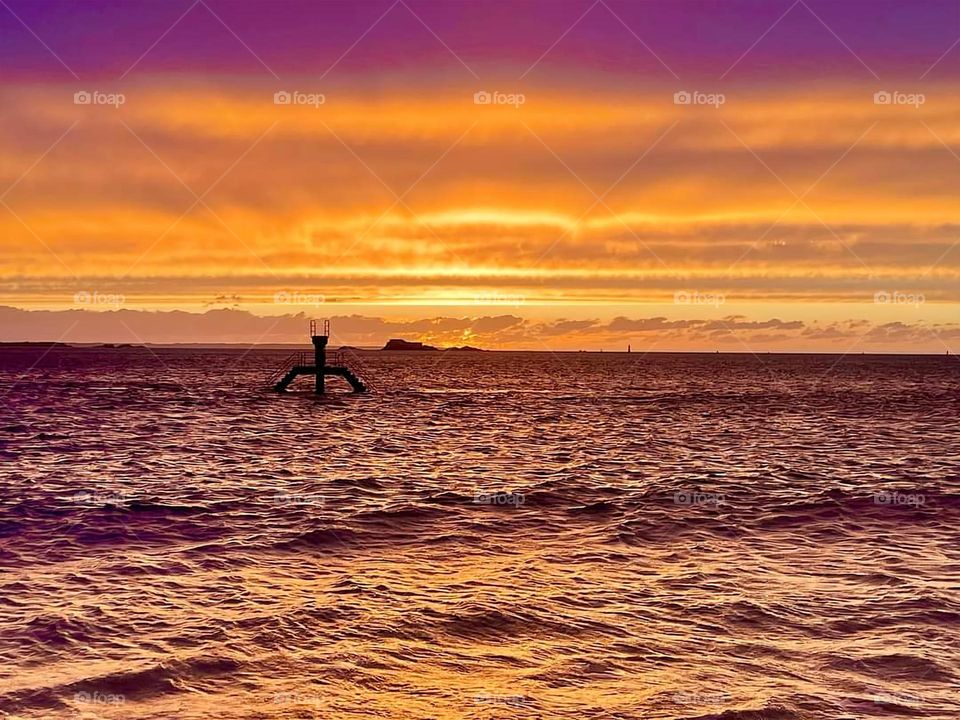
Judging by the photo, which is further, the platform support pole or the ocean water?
the platform support pole

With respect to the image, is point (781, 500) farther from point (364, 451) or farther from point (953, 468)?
point (364, 451)

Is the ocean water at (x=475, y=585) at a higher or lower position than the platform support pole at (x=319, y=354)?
lower

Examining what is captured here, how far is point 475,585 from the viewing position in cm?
1508

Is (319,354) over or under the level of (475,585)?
over

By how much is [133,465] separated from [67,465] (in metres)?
2.48

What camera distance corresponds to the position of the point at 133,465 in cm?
3108

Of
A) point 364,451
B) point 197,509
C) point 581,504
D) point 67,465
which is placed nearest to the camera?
point 197,509

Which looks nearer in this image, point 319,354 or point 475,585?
point 475,585

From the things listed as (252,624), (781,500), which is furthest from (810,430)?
(252,624)

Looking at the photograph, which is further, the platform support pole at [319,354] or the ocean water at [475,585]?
the platform support pole at [319,354]

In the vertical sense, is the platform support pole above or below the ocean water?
above

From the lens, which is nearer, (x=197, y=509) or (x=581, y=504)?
(x=197, y=509)

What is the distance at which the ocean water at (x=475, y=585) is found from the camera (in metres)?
10.4

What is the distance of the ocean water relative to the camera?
410 inches
